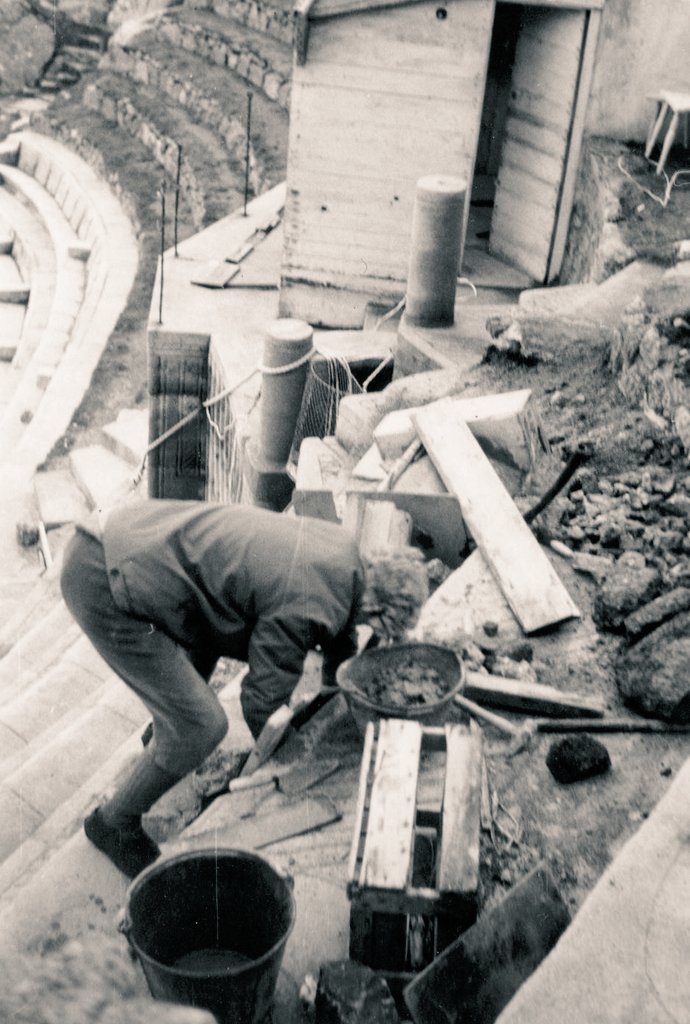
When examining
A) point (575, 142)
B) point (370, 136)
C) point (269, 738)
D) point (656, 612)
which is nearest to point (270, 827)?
point (269, 738)

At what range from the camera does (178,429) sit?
13.2 m

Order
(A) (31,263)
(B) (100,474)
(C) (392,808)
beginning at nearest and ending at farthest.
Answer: (C) (392,808) < (B) (100,474) < (A) (31,263)

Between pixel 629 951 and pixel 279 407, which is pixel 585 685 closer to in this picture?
pixel 629 951

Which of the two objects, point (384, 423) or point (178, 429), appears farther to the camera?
point (178, 429)

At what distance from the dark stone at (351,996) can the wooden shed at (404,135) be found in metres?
9.94

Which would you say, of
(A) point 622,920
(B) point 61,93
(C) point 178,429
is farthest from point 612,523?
(B) point 61,93

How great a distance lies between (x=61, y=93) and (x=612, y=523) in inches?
904

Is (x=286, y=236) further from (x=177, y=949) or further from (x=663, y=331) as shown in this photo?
(x=177, y=949)

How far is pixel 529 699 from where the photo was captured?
17.7 feet

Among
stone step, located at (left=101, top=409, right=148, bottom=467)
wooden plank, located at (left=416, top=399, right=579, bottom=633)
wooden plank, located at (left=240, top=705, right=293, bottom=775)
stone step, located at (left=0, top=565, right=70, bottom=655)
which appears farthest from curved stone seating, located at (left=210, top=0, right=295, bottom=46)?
wooden plank, located at (left=240, top=705, right=293, bottom=775)

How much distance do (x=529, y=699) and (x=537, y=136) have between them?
350 inches

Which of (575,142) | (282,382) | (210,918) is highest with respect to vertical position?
(575,142)

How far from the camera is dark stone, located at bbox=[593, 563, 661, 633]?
5.99 m

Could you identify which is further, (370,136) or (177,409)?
(177,409)
